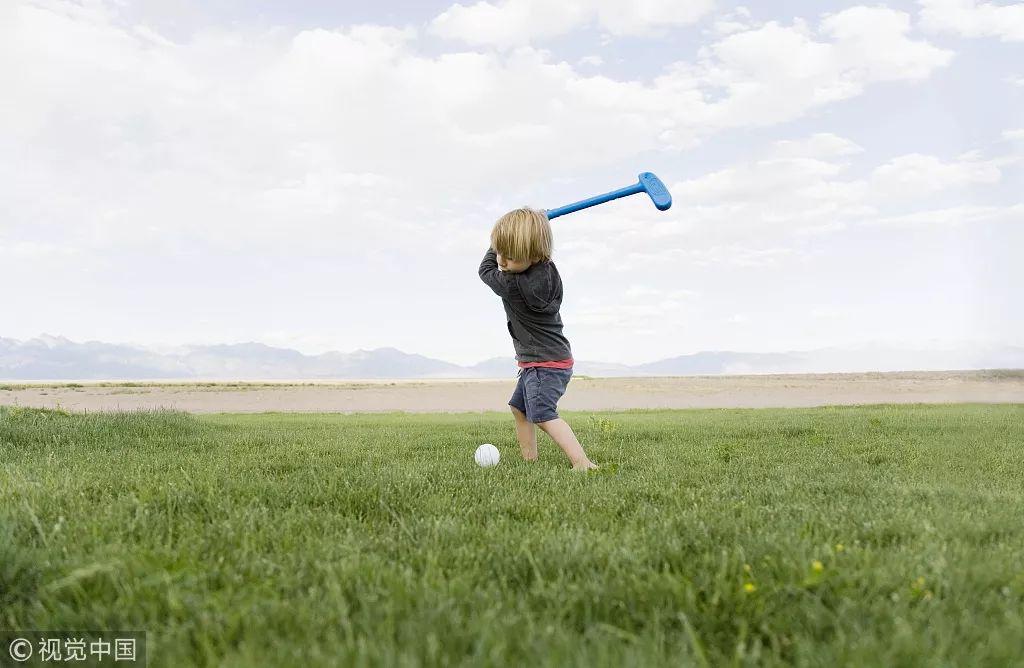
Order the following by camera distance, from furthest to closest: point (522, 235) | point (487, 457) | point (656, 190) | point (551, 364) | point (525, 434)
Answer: point (656, 190)
point (525, 434)
point (551, 364)
point (487, 457)
point (522, 235)

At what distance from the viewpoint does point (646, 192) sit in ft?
25.9

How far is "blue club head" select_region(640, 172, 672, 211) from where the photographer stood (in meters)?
7.73

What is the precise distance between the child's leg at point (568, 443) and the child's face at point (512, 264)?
1.40m

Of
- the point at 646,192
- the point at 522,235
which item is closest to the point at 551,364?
the point at 522,235

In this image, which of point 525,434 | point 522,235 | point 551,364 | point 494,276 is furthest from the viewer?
point 525,434

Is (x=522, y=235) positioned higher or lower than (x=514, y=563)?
higher

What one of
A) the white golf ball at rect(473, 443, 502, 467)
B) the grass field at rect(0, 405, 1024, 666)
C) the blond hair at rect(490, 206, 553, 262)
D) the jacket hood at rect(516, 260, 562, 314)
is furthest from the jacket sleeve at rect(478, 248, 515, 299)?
the grass field at rect(0, 405, 1024, 666)

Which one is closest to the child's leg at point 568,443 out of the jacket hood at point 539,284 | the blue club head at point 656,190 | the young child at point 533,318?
the young child at point 533,318

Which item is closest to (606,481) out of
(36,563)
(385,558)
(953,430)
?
(385,558)

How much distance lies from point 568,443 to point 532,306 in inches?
51.6

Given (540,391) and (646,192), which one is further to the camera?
(646,192)

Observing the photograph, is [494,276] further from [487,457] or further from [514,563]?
[514,563]

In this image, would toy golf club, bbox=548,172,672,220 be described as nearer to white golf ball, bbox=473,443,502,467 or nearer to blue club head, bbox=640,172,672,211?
blue club head, bbox=640,172,672,211

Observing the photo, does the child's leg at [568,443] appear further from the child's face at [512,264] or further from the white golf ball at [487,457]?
the child's face at [512,264]
